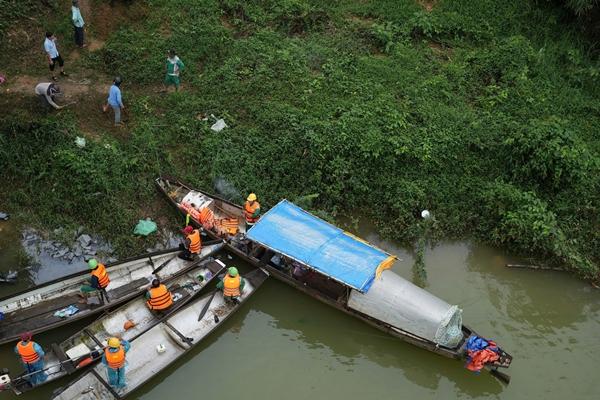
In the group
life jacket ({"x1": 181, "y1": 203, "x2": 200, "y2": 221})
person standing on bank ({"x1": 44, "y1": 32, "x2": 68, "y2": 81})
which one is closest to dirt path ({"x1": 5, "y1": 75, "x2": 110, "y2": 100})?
person standing on bank ({"x1": 44, "y1": 32, "x2": 68, "y2": 81})

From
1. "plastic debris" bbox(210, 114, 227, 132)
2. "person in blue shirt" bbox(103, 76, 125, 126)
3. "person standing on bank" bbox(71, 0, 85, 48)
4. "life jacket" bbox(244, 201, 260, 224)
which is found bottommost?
"life jacket" bbox(244, 201, 260, 224)

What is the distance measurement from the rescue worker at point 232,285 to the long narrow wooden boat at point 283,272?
0.89 meters

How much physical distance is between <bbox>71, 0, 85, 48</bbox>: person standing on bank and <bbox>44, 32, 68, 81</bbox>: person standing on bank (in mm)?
869

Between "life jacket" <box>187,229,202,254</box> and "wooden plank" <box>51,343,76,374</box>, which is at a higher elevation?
"life jacket" <box>187,229,202,254</box>

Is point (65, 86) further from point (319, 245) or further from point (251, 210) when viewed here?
point (319, 245)

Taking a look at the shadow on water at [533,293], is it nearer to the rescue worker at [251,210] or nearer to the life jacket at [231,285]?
the rescue worker at [251,210]

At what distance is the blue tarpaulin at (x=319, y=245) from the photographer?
39.4 feet

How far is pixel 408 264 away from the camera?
46.5 ft

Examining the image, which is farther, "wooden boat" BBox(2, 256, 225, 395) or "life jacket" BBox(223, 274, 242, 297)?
"life jacket" BBox(223, 274, 242, 297)

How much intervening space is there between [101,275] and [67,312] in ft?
3.85

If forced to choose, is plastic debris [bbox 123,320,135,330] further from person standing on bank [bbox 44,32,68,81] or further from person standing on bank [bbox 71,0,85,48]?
person standing on bank [bbox 71,0,85,48]

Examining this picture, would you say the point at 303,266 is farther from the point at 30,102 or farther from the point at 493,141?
the point at 30,102

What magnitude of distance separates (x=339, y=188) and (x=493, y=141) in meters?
4.92

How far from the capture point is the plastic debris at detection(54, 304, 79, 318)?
11875 millimetres
